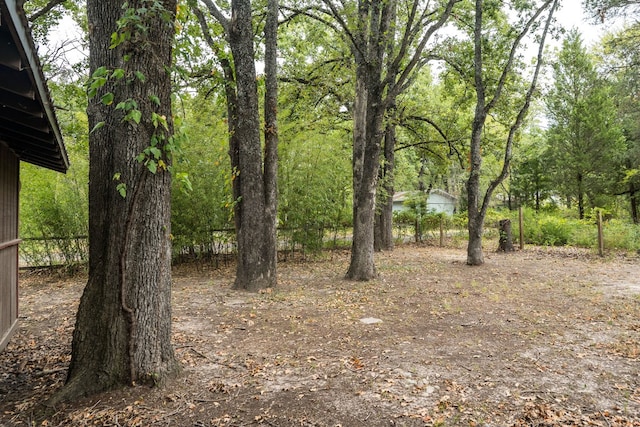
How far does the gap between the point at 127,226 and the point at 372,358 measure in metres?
2.57

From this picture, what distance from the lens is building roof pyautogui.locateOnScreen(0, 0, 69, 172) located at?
171cm

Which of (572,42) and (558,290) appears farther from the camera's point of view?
(572,42)

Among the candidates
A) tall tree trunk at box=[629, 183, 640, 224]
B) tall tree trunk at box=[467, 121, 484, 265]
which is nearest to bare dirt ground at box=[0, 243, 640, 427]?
tall tree trunk at box=[467, 121, 484, 265]

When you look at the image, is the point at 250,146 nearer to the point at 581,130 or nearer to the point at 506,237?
the point at 506,237

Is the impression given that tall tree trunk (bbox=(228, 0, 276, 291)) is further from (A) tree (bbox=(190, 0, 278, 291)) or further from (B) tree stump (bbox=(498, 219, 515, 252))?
(B) tree stump (bbox=(498, 219, 515, 252))

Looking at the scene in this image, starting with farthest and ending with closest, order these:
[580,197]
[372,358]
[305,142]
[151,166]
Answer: [580,197] → [305,142] → [372,358] → [151,166]

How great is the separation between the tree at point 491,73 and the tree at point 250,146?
16.5 ft

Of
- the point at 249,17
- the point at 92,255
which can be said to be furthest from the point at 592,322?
the point at 249,17

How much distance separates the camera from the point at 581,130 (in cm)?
1784

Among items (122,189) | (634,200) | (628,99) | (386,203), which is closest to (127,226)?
(122,189)

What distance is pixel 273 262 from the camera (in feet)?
23.5

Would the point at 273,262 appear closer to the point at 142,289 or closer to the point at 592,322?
the point at 142,289

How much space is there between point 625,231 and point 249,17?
12157 mm

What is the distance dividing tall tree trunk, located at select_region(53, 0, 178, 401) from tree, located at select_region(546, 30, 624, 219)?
64.6ft
